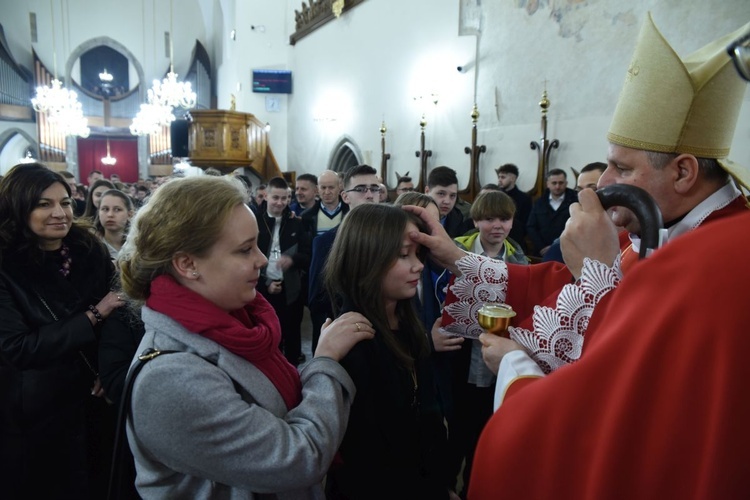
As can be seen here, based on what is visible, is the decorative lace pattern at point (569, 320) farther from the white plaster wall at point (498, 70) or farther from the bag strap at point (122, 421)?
the white plaster wall at point (498, 70)

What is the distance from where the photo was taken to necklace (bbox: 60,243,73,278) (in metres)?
2.13

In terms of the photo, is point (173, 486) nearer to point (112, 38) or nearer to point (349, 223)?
point (349, 223)

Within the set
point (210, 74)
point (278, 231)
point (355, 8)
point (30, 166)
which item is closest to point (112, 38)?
point (210, 74)

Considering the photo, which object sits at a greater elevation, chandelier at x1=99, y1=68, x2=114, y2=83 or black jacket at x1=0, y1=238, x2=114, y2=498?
chandelier at x1=99, y1=68, x2=114, y2=83

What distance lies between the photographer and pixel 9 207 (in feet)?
6.79

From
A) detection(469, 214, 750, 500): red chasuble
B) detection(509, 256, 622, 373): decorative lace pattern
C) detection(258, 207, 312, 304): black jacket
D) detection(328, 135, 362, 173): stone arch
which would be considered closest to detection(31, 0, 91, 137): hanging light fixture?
detection(328, 135, 362, 173): stone arch

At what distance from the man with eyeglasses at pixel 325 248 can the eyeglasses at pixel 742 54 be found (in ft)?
6.03

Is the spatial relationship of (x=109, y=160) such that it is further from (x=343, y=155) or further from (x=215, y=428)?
(x=215, y=428)

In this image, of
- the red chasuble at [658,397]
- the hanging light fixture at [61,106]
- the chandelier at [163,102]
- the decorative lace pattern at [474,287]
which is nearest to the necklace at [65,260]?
the decorative lace pattern at [474,287]

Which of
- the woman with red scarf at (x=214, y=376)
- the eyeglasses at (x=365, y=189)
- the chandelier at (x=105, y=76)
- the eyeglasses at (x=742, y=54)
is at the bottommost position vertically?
the woman with red scarf at (x=214, y=376)

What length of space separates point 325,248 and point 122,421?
6.27 ft

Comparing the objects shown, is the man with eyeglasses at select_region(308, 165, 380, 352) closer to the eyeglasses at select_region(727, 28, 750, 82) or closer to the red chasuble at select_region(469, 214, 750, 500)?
A: the red chasuble at select_region(469, 214, 750, 500)

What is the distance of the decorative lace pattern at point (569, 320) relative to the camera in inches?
46.3

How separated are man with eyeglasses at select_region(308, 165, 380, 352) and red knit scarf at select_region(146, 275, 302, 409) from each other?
3.82 ft
